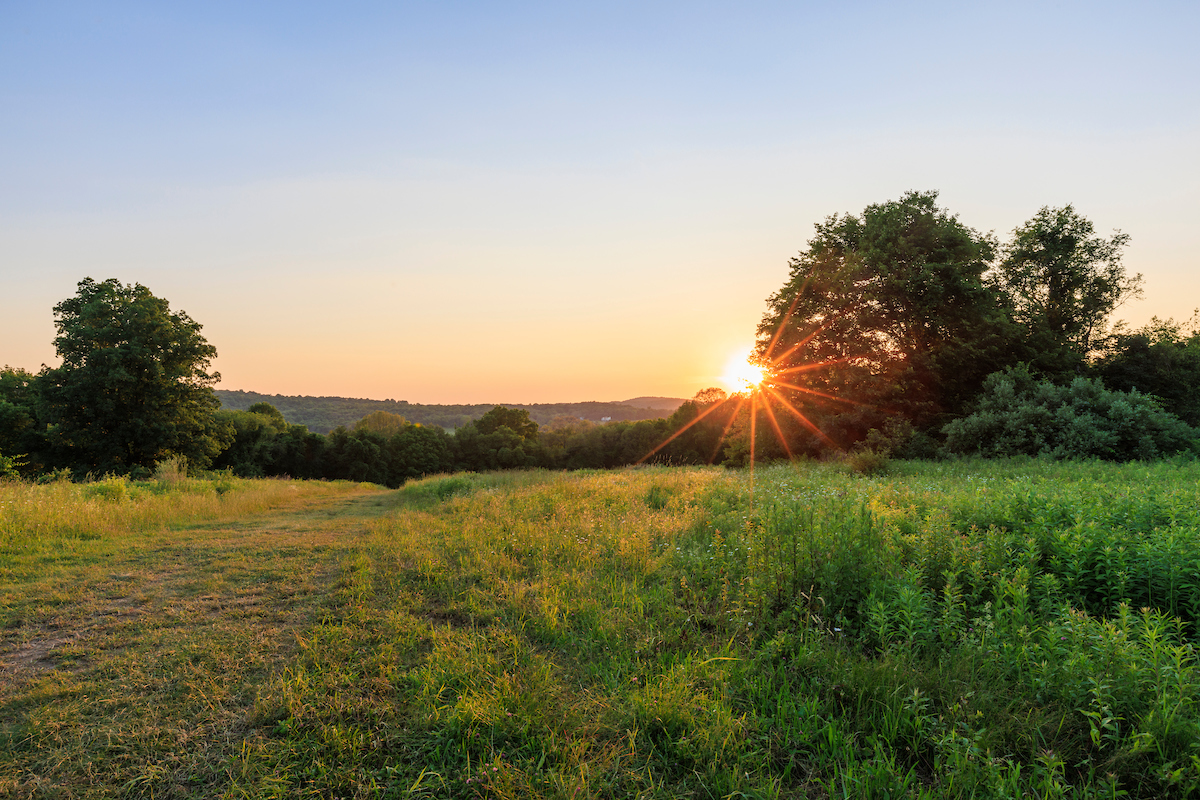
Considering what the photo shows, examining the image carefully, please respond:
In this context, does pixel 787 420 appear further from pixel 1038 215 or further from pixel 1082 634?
pixel 1082 634

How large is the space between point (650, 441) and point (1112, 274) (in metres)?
43.9

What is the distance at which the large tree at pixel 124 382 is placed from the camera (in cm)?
2530

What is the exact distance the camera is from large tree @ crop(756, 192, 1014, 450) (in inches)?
820

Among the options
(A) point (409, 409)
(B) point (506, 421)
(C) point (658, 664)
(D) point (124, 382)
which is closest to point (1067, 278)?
(C) point (658, 664)

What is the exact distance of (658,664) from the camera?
3.93m

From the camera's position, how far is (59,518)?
344 inches

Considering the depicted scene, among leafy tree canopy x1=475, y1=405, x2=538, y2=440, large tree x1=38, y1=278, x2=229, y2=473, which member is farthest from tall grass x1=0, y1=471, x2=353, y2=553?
leafy tree canopy x1=475, y1=405, x2=538, y2=440

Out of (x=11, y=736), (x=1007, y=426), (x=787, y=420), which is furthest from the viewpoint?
(x=787, y=420)

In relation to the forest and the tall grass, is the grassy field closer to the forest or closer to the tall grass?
the tall grass

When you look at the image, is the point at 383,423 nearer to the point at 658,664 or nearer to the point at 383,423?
the point at 383,423

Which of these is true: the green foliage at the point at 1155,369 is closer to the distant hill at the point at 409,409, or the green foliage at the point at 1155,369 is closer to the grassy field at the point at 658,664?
the grassy field at the point at 658,664

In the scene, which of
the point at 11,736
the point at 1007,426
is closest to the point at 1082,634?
the point at 11,736

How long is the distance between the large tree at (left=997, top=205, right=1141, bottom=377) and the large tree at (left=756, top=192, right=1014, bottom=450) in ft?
15.9

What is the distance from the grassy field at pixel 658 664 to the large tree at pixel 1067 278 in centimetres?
2414
